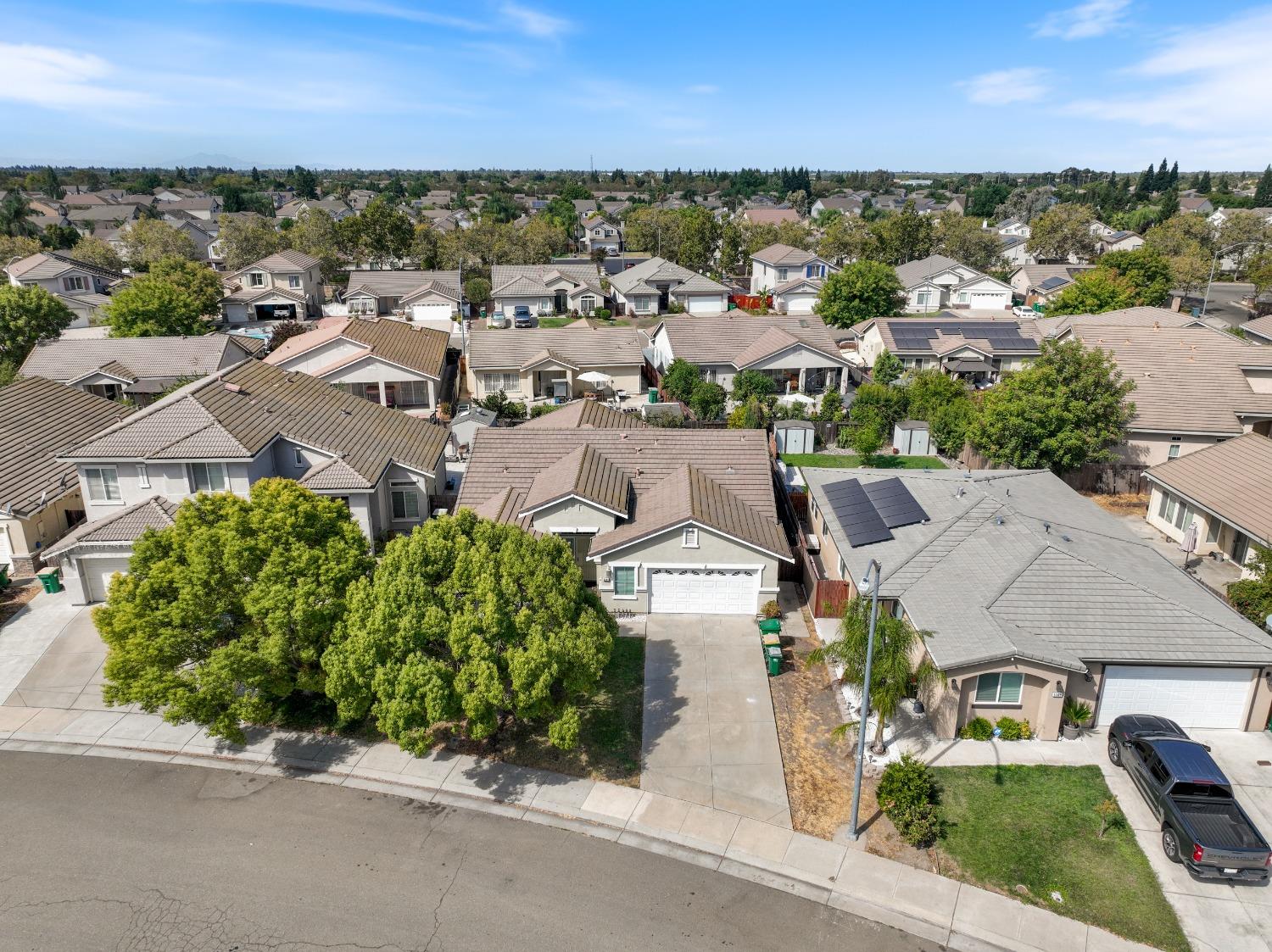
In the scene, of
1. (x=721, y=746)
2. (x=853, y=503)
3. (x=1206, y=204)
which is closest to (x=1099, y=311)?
(x=853, y=503)

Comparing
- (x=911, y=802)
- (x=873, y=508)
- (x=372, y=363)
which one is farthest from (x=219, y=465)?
(x=911, y=802)

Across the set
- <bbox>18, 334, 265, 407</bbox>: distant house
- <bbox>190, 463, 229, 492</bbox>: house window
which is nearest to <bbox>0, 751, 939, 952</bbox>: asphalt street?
<bbox>190, 463, 229, 492</bbox>: house window

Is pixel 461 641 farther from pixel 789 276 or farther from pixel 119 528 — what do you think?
pixel 789 276

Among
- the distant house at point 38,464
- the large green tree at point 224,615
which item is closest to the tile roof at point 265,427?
the distant house at point 38,464

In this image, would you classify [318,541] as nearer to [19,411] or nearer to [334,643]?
[334,643]

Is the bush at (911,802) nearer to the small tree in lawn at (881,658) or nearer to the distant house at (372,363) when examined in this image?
the small tree in lawn at (881,658)

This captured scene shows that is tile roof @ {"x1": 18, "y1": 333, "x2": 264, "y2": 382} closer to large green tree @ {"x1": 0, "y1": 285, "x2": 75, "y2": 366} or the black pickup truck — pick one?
large green tree @ {"x1": 0, "y1": 285, "x2": 75, "y2": 366}

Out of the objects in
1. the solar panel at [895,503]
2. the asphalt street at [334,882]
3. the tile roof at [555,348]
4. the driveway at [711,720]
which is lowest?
the asphalt street at [334,882]
